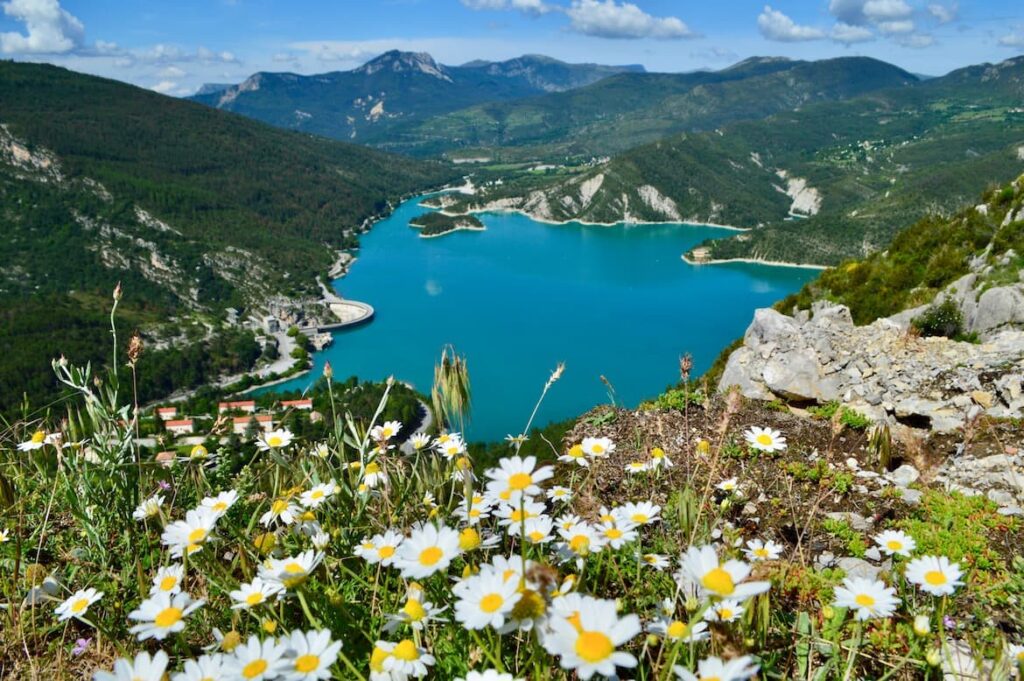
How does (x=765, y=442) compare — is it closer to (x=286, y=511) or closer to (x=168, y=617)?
(x=286, y=511)

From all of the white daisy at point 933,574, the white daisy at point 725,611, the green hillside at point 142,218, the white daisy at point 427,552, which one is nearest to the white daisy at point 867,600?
the white daisy at point 933,574

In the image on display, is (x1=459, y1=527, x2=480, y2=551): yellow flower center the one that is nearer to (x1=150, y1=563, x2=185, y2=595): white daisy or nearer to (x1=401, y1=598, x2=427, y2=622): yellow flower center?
(x1=401, y1=598, x2=427, y2=622): yellow flower center

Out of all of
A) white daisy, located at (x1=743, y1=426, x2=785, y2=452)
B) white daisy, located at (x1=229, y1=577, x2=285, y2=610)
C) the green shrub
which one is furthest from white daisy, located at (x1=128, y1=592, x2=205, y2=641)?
the green shrub

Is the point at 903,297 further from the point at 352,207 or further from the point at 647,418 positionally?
the point at 352,207

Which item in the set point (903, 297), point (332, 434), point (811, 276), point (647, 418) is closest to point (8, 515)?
point (332, 434)

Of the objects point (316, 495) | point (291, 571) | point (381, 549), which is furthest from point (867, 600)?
point (316, 495)

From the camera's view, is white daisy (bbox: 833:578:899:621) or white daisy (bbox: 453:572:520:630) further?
white daisy (bbox: 833:578:899:621)
